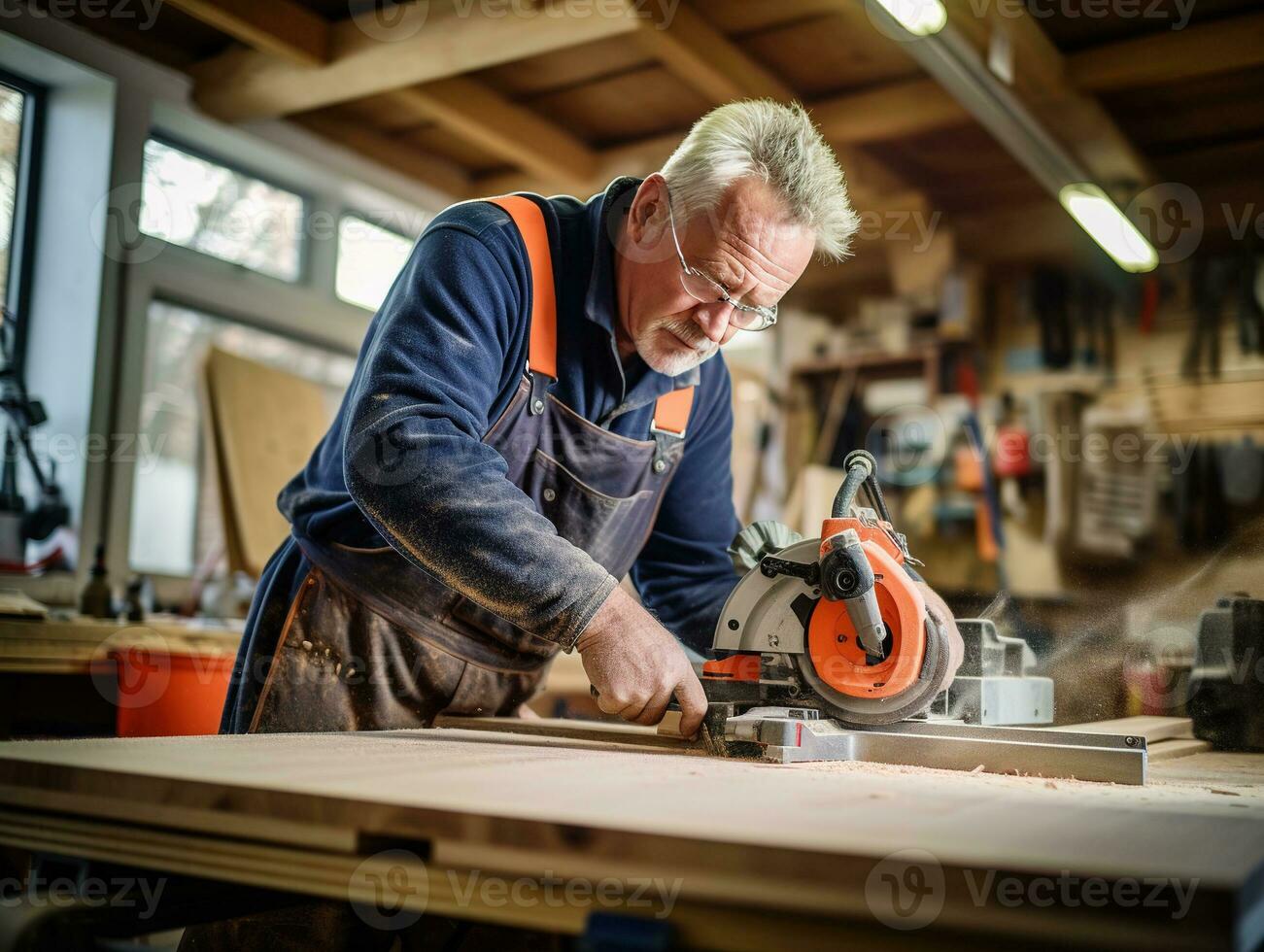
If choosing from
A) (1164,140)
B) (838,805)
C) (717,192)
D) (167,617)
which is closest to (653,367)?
(717,192)

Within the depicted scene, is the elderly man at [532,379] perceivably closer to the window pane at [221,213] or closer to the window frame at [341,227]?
the window pane at [221,213]

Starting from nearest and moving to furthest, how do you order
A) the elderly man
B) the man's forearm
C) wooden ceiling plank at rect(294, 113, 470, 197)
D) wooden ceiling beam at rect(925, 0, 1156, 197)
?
1. the man's forearm
2. the elderly man
3. wooden ceiling beam at rect(925, 0, 1156, 197)
4. wooden ceiling plank at rect(294, 113, 470, 197)

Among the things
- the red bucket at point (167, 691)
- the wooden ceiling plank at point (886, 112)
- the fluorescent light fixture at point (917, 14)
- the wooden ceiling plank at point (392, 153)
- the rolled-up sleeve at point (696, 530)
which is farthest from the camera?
the wooden ceiling plank at point (392, 153)

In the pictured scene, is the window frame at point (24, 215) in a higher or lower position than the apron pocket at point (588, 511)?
higher

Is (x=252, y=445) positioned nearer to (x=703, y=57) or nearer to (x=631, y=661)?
(x=703, y=57)

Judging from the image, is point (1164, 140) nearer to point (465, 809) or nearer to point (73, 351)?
point (73, 351)

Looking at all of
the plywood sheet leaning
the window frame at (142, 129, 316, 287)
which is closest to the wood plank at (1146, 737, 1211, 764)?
the plywood sheet leaning

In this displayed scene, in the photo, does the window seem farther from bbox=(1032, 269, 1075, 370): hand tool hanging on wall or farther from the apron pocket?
bbox=(1032, 269, 1075, 370): hand tool hanging on wall

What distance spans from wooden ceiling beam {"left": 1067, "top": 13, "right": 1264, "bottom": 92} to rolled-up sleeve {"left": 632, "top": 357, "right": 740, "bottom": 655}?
2741 mm

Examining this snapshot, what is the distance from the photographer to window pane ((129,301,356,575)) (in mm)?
4465

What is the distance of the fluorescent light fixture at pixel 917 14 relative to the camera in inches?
126

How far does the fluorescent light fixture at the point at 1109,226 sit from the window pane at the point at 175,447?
360 cm

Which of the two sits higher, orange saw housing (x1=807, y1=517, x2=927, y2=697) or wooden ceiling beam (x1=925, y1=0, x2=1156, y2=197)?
wooden ceiling beam (x1=925, y1=0, x2=1156, y2=197)

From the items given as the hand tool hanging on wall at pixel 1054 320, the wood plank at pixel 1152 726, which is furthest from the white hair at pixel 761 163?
the hand tool hanging on wall at pixel 1054 320
